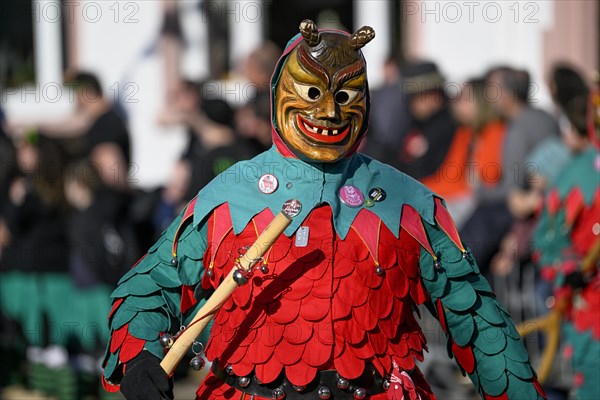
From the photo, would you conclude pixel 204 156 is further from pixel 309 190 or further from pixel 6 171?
pixel 309 190

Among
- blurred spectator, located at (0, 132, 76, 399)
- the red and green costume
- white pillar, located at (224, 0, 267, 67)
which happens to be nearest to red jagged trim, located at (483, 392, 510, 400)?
the red and green costume

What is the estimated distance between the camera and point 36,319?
9945 mm

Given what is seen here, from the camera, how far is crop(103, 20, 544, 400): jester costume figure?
4.23 metres

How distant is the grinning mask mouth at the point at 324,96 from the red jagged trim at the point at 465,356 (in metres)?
0.78

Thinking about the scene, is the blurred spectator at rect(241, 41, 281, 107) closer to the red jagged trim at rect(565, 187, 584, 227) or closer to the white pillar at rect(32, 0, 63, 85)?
the red jagged trim at rect(565, 187, 584, 227)

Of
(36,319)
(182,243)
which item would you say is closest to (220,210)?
(182,243)

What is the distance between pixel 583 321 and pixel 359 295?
2.72 meters

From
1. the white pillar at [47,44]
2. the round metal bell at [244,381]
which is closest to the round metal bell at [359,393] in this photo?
the round metal bell at [244,381]

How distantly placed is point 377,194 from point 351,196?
3.6 inches

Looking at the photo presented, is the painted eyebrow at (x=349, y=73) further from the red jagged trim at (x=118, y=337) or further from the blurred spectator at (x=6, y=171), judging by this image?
the blurred spectator at (x=6, y=171)

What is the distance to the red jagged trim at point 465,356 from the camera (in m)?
4.47

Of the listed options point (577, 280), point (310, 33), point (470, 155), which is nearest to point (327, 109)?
point (310, 33)

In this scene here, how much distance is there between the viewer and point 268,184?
14.4ft

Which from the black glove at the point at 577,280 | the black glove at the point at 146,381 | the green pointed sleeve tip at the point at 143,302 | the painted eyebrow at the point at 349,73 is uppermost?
the painted eyebrow at the point at 349,73
